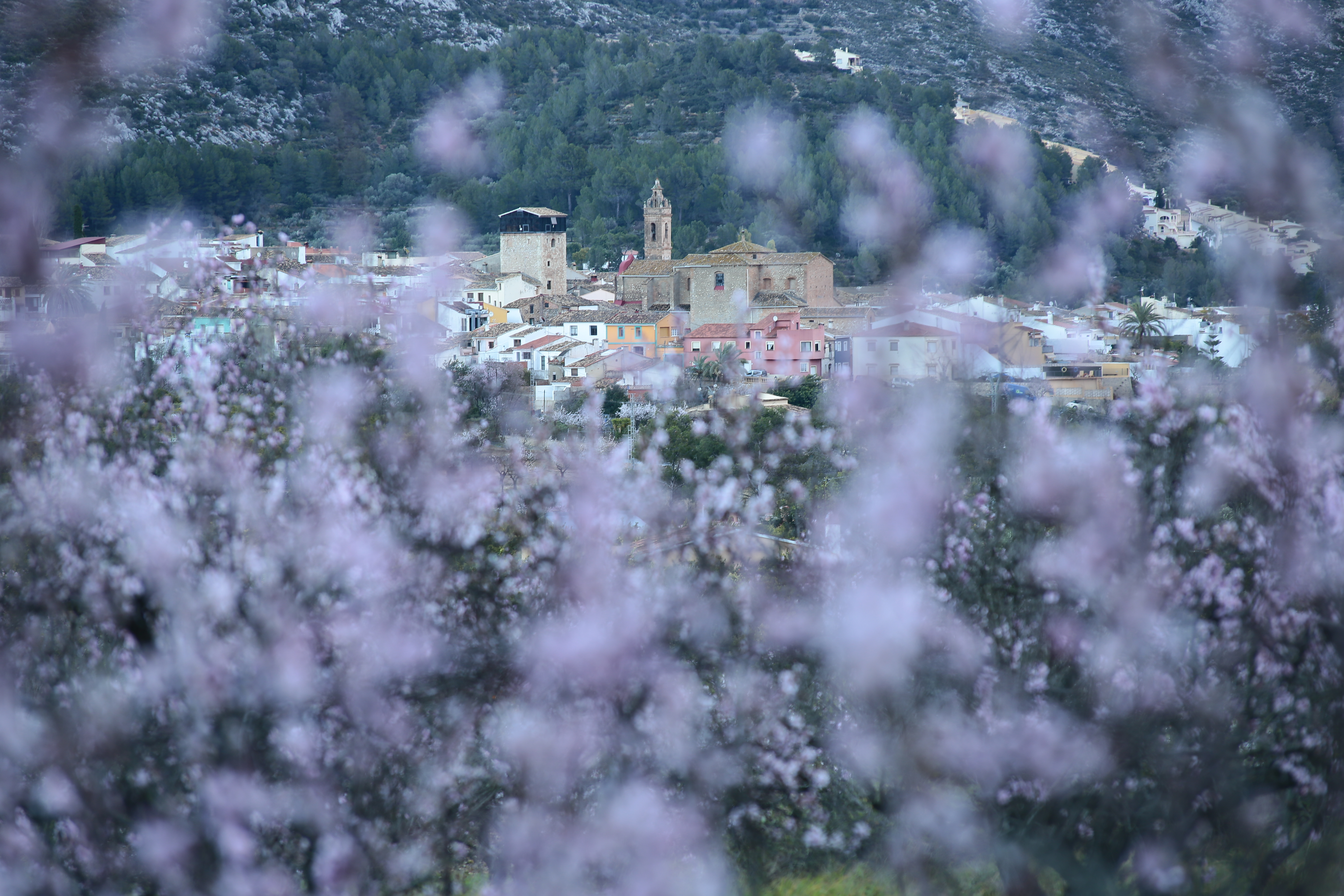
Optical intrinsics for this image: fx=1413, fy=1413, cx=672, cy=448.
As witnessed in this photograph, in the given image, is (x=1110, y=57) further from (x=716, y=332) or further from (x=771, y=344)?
(x=771, y=344)

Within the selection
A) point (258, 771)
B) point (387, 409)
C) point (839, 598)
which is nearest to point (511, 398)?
point (387, 409)

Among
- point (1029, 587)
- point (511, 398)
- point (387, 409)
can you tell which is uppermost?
point (1029, 587)

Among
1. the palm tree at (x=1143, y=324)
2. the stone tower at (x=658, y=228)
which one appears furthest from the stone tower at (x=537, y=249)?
the palm tree at (x=1143, y=324)

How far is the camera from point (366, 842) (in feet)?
A: 19.7

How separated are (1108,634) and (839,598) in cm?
175

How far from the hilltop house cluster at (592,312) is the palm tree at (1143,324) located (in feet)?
0.87

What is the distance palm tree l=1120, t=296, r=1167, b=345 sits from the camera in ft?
96.3

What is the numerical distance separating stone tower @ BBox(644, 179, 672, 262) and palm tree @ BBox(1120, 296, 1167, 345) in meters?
23.8

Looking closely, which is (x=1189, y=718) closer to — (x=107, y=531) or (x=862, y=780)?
(x=862, y=780)

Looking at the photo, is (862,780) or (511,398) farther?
(511,398)

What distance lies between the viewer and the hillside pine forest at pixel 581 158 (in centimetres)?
4809

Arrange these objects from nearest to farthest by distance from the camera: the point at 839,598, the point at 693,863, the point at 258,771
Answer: the point at 258,771 → the point at 693,863 → the point at 839,598

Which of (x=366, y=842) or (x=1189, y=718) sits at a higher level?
(x=1189, y=718)

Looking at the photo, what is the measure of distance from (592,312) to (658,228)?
42.6 ft
